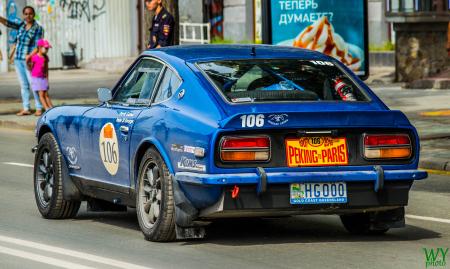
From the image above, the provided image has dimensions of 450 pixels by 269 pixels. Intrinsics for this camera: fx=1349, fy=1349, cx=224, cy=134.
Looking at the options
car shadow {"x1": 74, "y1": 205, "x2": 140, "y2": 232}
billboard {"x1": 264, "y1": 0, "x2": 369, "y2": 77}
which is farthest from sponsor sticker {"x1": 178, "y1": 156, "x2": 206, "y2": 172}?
billboard {"x1": 264, "y1": 0, "x2": 369, "y2": 77}

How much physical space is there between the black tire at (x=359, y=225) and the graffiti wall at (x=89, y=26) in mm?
27844

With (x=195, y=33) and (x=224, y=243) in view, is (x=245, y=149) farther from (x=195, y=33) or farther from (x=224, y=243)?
(x=195, y=33)

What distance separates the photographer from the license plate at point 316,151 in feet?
30.6

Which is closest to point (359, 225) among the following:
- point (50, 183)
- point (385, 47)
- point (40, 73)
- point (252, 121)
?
point (252, 121)

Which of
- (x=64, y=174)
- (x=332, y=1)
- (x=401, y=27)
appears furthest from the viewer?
(x=401, y=27)

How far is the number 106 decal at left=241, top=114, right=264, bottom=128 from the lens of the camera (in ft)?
30.2

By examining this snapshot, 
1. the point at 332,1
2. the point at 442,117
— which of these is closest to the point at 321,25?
the point at 332,1

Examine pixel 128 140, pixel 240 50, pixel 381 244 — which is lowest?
pixel 381 244

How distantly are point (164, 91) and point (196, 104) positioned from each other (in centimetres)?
66

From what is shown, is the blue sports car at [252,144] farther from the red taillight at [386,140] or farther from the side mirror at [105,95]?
the side mirror at [105,95]

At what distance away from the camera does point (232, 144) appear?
9.20 metres

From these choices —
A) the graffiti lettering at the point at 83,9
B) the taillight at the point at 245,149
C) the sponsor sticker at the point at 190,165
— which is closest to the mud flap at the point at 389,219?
the taillight at the point at 245,149

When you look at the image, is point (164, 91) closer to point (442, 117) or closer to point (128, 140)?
point (128, 140)

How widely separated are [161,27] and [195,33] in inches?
720
